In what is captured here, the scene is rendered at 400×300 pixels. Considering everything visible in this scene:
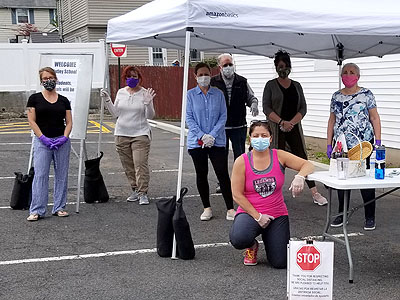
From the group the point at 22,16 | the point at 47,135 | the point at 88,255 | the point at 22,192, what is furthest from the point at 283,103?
the point at 22,16

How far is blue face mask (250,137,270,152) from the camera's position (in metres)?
5.24

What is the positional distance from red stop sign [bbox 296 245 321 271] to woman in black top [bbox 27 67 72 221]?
398 cm

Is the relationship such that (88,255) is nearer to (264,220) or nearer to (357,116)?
(264,220)

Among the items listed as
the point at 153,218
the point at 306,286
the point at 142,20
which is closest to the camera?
the point at 306,286

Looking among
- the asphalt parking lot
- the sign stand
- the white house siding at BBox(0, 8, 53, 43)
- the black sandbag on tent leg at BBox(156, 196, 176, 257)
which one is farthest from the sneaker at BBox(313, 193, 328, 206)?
the white house siding at BBox(0, 8, 53, 43)

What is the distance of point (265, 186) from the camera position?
5.30m

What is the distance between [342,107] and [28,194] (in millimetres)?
4154

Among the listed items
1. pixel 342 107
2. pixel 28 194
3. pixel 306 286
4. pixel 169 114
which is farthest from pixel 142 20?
pixel 169 114

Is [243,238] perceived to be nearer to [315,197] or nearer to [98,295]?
[98,295]

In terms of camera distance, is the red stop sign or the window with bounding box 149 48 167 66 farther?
the window with bounding box 149 48 167 66

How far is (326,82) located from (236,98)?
5.79 meters

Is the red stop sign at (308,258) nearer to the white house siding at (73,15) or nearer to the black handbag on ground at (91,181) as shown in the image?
the black handbag on ground at (91,181)

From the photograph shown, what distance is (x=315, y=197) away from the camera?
7922 millimetres

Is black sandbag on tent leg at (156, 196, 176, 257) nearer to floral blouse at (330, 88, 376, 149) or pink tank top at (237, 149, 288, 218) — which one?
pink tank top at (237, 149, 288, 218)
